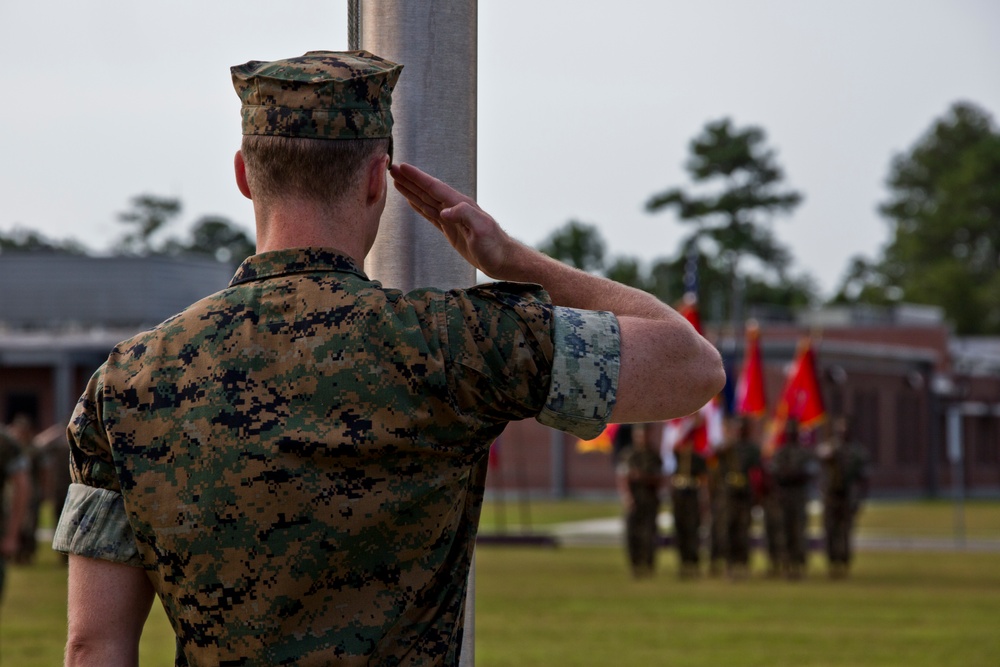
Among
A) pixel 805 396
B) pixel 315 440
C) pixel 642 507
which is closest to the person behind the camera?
pixel 315 440

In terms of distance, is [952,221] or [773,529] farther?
[952,221]

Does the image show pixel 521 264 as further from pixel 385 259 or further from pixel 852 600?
pixel 852 600

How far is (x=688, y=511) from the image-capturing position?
2023cm

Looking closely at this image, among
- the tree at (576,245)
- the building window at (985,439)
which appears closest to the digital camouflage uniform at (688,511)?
the building window at (985,439)

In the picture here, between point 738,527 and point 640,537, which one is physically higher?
point 738,527

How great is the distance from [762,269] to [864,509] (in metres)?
47.1

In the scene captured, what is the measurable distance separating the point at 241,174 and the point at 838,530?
18.6 metres

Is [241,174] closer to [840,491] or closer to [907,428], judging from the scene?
[840,491]

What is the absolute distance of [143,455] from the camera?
7.13 feet

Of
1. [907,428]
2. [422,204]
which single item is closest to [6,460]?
[422,204]

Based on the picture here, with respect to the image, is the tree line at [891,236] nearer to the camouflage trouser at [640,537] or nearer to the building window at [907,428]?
the building window at [907,428]

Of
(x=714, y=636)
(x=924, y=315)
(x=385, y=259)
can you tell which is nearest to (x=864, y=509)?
(x=924, y=315)

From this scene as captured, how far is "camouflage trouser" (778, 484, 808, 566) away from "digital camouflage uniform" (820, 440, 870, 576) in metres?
0.47

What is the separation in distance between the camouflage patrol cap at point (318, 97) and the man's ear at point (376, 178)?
38 mm
